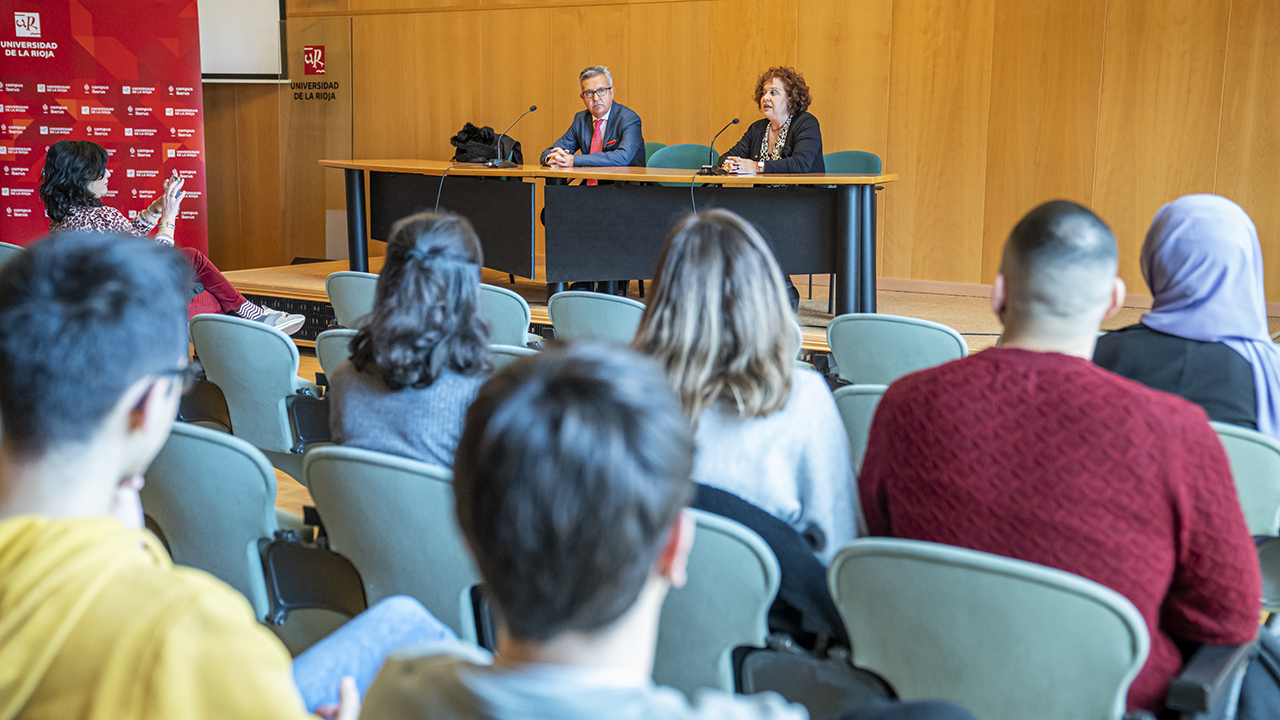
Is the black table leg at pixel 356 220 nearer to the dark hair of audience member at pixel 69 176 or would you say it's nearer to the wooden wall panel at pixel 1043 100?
the dark hair of audience member at pixel 69 176

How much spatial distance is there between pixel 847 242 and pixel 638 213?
3.76 ft

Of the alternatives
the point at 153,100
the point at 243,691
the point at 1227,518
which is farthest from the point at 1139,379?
the point at 153,100

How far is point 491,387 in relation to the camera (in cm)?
74

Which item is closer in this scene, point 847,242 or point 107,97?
point 847,242

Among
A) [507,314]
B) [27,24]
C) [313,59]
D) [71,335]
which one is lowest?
[507,314]

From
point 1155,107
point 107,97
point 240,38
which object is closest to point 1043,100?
point 1155,107

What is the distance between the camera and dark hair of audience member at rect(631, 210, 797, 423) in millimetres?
1645

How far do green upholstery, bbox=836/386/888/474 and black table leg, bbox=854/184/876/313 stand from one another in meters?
2.91

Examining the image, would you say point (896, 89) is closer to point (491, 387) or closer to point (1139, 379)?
point (1139, 379)

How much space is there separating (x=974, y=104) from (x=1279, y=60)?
178 cm

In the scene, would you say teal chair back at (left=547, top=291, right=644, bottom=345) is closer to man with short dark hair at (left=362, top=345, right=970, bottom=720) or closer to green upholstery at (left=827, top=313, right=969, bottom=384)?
green upholstery at (left=827, top=313, right=969, bottom=384)

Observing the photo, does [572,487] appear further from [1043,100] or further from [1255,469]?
[1043,100]

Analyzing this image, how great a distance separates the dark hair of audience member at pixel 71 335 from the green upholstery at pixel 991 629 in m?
0.87

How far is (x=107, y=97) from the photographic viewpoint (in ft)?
23.1
